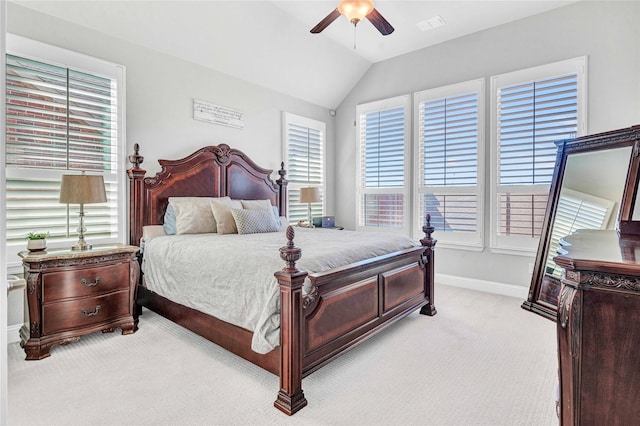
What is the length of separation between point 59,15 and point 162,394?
328 cm

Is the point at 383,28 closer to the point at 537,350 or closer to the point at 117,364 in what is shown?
the point at 537,350

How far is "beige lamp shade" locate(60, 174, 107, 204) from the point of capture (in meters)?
2.60

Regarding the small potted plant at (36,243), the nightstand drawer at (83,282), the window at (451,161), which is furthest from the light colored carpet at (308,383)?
the window at (451,161)

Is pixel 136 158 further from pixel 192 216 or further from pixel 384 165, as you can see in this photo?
pixel 384 165

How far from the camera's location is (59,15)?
2971 millimetres

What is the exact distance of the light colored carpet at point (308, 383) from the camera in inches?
70.1

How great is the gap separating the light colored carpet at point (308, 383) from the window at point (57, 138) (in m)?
1.02

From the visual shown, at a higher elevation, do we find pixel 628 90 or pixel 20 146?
pixel 628 90

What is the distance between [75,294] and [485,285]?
14.3 ft

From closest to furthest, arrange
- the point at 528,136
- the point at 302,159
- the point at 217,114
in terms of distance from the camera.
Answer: the point at 528,136
the point at 217,114
the point at 302,159

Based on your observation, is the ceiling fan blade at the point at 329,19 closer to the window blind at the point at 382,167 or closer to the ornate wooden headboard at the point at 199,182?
the ornate wooden headboard at the point at 199,182

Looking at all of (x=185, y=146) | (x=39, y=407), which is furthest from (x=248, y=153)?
(x=39, y=407)

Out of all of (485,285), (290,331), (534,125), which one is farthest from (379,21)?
(485,285)

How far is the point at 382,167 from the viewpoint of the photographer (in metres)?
5.21
